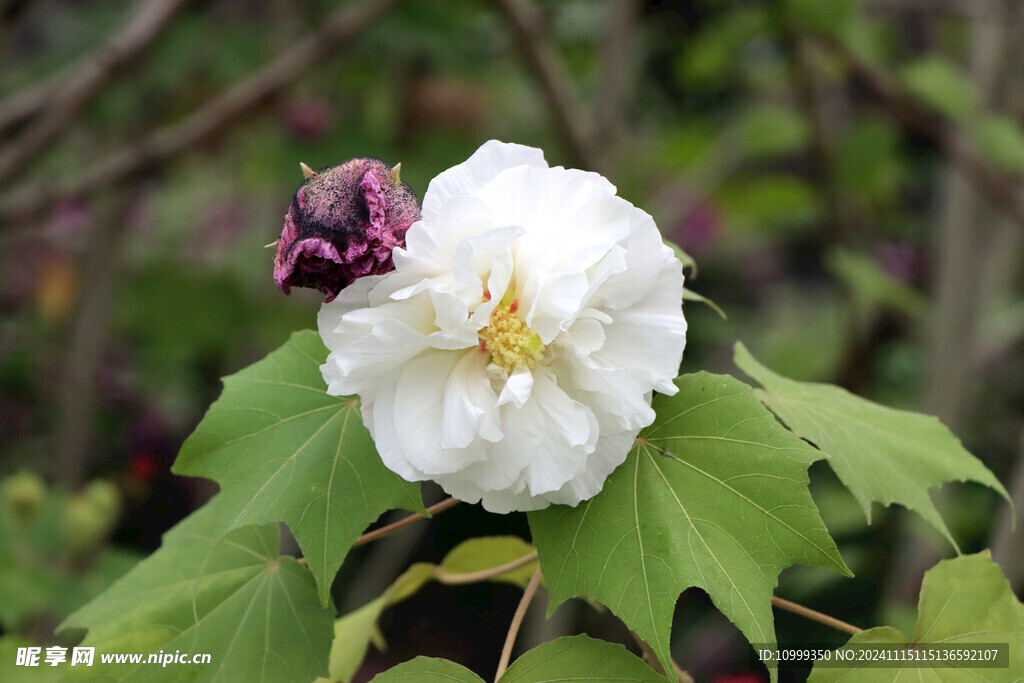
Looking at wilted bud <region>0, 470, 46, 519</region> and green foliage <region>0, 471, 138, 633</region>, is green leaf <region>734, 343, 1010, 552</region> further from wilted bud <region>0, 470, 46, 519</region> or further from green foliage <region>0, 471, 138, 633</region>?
wilted bud <region>0, 470, 46, 519</region>

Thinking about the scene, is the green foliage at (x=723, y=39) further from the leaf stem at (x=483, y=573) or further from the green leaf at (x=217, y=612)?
the green leaf at (x=217, y=612)

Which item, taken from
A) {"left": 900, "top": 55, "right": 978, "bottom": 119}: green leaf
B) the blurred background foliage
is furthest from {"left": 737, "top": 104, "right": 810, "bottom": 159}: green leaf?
{"left": 900, "top": 55, "right": 978, "bottom": 119}: green leaf

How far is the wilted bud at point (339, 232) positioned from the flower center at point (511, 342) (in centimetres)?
8

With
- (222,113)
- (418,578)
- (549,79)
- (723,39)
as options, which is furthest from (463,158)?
(418,578)

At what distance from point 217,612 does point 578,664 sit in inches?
12.9

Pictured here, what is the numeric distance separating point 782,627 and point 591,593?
1.64 m

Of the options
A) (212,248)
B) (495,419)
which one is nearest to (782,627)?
(495,419)

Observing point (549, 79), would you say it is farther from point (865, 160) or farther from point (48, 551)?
point (48, 551)

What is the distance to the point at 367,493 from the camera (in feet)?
2.18

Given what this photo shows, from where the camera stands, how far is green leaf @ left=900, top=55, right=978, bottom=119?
6.25 ft

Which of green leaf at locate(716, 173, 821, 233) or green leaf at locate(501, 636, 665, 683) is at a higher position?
green leaf at locate(716, 173, 821, 233)

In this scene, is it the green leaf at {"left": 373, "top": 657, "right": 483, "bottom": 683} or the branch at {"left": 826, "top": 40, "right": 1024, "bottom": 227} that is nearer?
the green leaf at {"left": 373, "top": 657, "right": 483, "bottom": 683}

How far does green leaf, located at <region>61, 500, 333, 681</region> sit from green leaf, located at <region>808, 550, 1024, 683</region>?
1.56ft

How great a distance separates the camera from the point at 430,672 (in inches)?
25.6
